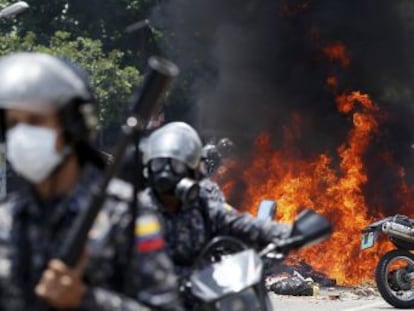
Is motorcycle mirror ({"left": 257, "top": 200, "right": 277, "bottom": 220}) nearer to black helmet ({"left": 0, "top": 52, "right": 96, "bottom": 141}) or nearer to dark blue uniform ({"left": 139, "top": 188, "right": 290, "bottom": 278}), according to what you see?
dark blue uniform ({"left": 139, "top": 188, "right": 290, "bottom": 278})

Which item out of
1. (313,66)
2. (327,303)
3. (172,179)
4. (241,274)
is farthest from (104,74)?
(241,274)

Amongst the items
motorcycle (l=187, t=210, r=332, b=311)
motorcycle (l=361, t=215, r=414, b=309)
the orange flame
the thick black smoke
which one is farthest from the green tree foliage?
motorcycle (l=187, t=210, r=332, b=311)

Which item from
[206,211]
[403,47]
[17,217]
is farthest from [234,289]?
[403,47]

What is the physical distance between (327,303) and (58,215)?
9.59 metres

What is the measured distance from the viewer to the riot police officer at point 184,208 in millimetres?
4949

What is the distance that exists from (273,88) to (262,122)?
2.15 ft

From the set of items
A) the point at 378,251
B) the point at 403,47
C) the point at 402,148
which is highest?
the point at 403,47

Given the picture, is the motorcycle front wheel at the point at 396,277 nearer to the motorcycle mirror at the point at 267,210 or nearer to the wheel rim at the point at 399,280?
the wheel rim at the point at 399,280

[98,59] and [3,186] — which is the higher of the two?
[98,59]

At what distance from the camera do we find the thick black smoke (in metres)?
19.4

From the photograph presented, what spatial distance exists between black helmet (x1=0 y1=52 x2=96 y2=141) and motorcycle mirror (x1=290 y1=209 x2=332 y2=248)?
6.18 feet

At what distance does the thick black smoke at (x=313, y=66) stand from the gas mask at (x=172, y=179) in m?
13.5

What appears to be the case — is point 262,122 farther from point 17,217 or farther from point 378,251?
point 17,217

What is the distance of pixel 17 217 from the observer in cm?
267
